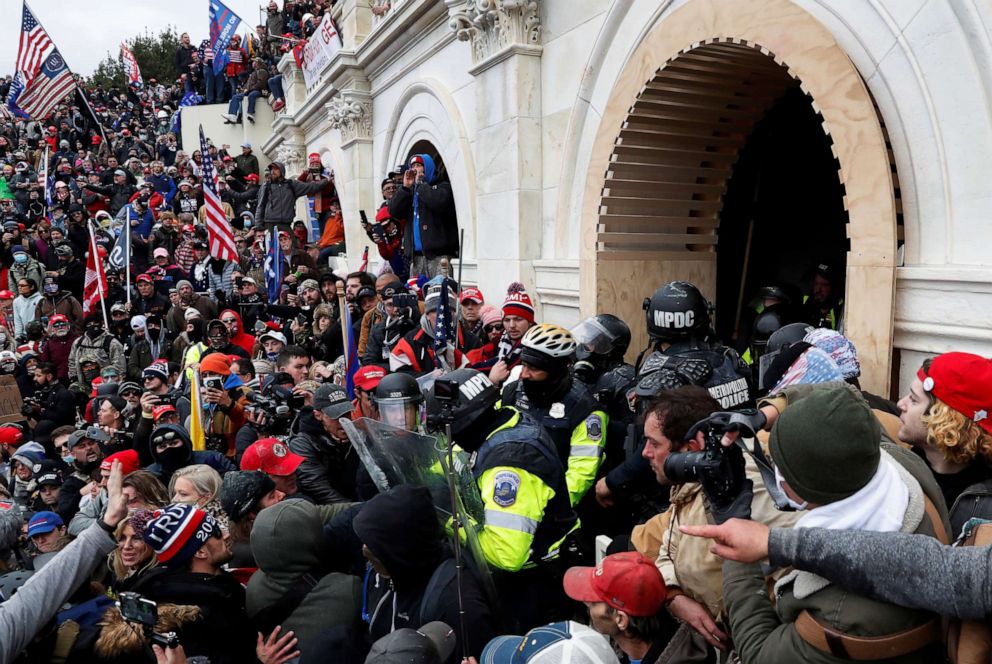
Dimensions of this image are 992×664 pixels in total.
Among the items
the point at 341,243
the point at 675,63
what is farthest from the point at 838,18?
the point at 341,243

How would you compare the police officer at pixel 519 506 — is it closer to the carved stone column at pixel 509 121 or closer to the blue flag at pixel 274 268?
the carved stone column at pixel 509 121

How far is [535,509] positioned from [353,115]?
1033cm

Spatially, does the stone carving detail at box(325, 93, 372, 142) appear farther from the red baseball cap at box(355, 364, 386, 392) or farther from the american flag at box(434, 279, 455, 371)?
the red baseball cap at box(355, 364, 386, 392)

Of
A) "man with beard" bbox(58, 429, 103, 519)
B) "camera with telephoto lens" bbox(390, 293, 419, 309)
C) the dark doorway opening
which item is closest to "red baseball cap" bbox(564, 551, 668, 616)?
"man with beard" bbox(58, 429, 103, 519)

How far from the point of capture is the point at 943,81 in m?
3.18

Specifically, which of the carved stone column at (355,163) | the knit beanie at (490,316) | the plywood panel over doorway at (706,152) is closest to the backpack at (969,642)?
the plywood panel over doorway at (706,152)

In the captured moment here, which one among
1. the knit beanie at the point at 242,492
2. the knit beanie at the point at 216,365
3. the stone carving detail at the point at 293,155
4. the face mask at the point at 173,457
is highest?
the stone carving detail at the point at 293,155

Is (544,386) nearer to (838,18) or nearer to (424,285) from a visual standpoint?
(838,18)

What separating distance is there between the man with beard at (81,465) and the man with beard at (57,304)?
21.2ft

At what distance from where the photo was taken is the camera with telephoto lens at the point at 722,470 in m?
1.86

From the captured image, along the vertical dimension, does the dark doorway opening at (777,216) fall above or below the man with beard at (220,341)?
above

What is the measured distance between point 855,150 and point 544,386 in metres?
2.03

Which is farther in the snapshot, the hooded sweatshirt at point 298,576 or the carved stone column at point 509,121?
the carved stone column at point 509,121

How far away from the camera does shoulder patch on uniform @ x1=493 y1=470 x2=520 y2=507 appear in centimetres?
240
